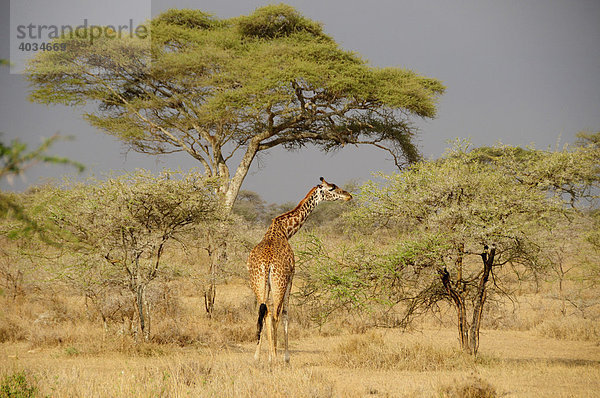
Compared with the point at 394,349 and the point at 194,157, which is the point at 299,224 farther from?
the point at 194,157

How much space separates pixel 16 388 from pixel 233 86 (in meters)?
18.8

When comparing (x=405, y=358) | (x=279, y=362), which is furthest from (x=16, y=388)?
(x=405, y=358)

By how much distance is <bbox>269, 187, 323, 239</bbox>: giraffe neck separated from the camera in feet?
36.8

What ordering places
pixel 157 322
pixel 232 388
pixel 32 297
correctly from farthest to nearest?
pixel 32 297
pixel 157 322
pixel 232 388

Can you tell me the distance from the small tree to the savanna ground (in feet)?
4.53

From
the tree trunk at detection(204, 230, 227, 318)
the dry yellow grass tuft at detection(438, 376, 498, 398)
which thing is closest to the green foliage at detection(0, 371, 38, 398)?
the dry yellow grass tuft at detection(438, 376, 498, 398)

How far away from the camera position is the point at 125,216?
39.6 ft

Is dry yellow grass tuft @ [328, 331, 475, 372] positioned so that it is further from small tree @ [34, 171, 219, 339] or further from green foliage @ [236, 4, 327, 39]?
green foliage @ [236, 4, 327, 39]

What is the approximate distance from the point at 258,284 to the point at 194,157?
54.5 ft

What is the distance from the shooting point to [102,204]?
1203 cm

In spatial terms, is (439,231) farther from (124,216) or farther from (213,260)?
(213,260)

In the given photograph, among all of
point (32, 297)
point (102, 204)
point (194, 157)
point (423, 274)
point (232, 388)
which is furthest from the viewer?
point (194, 157)

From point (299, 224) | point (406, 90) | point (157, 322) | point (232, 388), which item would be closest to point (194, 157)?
point (406, 90)

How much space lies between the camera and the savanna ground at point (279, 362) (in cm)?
771
